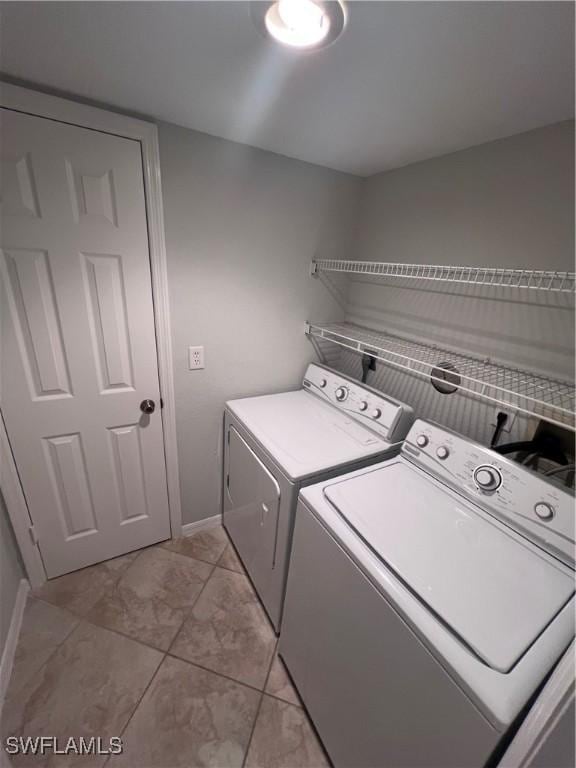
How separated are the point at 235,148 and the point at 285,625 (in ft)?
7.18

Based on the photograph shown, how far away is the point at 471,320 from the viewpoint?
4.56 feet

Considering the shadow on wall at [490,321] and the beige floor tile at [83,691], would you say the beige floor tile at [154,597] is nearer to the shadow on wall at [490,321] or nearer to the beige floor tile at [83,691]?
the beige floor tile at [83,691]

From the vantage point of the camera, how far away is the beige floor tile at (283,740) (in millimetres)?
1165

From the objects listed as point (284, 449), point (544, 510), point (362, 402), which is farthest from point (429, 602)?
point (362, 402)

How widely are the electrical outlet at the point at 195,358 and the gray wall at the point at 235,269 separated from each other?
0.03m

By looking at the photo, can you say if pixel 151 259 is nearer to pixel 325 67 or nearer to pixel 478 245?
pixel 325 67

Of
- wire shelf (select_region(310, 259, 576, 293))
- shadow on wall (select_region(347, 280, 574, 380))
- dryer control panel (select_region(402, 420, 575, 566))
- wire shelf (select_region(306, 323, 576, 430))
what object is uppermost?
wire shelf (select_region(310, 259, 576, 293))

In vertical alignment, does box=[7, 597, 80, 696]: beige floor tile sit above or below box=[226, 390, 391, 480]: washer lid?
below

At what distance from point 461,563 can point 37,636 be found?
1923mm

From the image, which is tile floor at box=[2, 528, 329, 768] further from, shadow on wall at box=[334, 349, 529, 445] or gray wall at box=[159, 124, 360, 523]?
shadow on wall at box=[334, 349, 529, 445]

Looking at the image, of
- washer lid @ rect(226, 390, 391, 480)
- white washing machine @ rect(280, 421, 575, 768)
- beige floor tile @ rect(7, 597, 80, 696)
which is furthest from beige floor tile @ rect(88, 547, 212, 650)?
washer lid @ rect(226, 390, 391, 480)

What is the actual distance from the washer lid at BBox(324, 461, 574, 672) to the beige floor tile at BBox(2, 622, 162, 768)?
1235 millimetres

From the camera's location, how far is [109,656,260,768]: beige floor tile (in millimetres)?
1156

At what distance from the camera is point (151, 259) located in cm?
143
